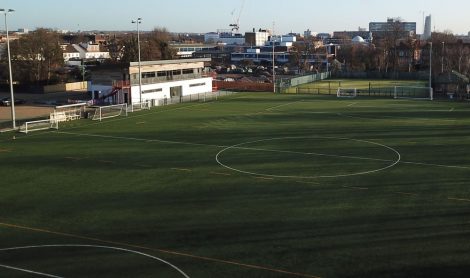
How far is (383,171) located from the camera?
79.1 ft

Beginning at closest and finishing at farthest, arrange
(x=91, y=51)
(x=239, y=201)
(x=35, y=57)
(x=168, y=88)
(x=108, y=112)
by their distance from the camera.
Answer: (x=239, y=201) → (x=108, y=112) → (x=168, y=88) → (x=35, y=57) → (x=91, y=51)

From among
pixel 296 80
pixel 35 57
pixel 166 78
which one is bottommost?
pixel 296 80

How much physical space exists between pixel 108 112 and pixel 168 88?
44.5ft

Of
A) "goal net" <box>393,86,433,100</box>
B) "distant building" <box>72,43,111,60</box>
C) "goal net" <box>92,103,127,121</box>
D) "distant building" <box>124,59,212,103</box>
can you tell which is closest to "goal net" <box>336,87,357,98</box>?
"goal net" <box>393,86,433,100</box>

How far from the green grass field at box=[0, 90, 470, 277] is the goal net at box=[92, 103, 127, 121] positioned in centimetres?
710

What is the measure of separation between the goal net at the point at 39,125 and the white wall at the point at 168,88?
16.1m

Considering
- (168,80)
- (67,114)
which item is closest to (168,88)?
(168,80)

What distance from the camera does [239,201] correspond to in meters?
19.7

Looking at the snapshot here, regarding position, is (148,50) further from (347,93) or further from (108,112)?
(108,112)

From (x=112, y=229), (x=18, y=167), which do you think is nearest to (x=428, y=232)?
(x=112, y=229)

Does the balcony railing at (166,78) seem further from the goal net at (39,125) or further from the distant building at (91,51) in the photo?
the distant building at (91,51)

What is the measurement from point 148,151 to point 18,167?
23.0 ft

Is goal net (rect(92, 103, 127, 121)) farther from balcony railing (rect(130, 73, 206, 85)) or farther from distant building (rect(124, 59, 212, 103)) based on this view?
balcony railing (rect(130, 73, 206, 85))

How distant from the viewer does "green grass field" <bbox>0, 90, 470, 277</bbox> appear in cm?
1395
